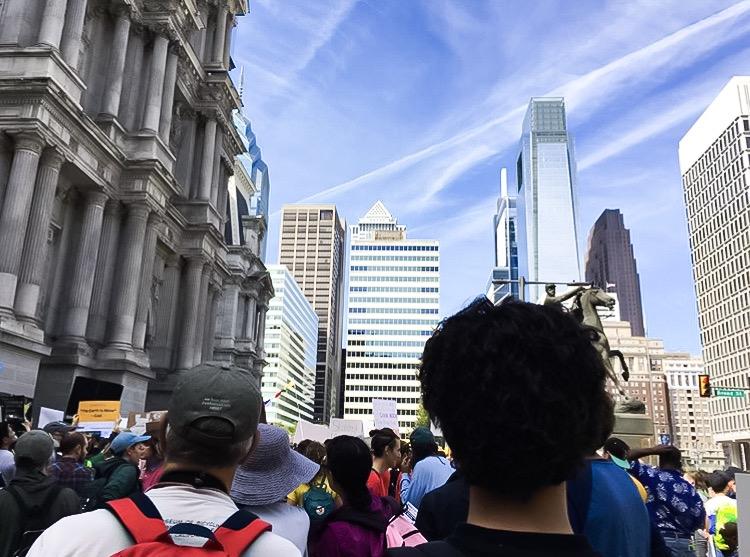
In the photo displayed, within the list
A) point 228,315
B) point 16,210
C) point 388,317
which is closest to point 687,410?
point 388,317

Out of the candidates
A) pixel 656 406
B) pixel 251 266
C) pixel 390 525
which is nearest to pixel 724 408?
pixel 656 406

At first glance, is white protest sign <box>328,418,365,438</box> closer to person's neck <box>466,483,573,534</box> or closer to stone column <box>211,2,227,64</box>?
person's neck <box>466,483,573,534</box>

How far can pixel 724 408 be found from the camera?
9781 cm

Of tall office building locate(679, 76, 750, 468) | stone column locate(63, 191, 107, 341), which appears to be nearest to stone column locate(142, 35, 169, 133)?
stone column locate(63, 191, 107, 341)

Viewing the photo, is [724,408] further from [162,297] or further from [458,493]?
[458,493]

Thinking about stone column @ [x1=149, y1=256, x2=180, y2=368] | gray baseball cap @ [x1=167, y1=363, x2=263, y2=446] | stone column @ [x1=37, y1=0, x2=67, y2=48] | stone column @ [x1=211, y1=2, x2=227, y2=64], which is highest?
stone column @ [x1=211, y1=2, x2=227, y2=64]

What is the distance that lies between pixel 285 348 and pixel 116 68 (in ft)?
418

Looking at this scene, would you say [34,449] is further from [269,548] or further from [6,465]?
[269,548]

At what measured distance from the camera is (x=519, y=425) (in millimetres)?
1716

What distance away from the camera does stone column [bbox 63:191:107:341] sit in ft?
80.0

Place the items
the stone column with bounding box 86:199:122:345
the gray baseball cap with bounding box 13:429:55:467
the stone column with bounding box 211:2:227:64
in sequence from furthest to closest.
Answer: the stone column with bounding box 211:2:227:64
the stone column with bounding box 86:199:122:345
the gray baseball cap with bounding box 13:429:55:467

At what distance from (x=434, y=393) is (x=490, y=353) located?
0.80 ft

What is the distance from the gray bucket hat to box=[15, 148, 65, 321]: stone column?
66.4 ft

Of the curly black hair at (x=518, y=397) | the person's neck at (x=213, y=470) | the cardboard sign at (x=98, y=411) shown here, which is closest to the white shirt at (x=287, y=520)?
the person's neck at (x=213, y=470)
